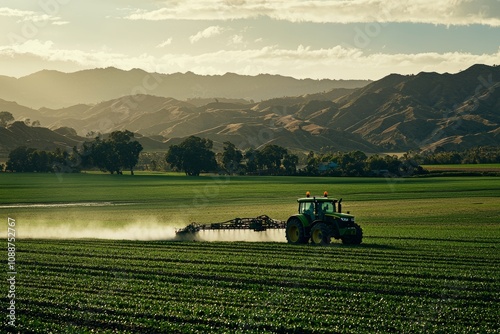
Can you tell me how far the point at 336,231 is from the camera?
3638cm

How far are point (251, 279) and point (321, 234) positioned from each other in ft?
35.2

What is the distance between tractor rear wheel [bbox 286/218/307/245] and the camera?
37.4 m

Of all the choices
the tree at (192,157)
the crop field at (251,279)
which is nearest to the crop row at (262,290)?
the crop field at (251,279)

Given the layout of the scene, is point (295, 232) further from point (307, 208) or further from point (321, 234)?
point (321, 234)

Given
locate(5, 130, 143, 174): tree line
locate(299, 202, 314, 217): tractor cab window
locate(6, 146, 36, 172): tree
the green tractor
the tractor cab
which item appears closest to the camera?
the green tractor

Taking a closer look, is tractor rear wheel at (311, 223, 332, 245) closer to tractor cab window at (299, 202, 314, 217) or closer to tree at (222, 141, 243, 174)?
tractor cab window at (299, 202, 314, 217)

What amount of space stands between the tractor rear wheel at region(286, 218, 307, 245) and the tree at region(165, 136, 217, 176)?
115 metres

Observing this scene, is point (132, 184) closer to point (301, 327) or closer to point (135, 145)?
point (135, 145)

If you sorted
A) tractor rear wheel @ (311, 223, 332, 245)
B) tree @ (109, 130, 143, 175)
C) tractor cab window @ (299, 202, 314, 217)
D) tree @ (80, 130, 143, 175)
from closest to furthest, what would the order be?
1. tractor rear wheel @ (311, 223, 332, 245)
2. tractor cab window @ (299, 202, 314, 217)
3. tree @ (80, 130, 143, 175)
4. tree @ (109, 130, 143, 175)

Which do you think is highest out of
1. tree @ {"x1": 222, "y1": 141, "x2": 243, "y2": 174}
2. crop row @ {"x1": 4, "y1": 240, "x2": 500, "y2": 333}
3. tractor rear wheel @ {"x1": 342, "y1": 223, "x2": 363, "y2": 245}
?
tree @ {"x1": 222, "y1": 141, "x2": 243, "y2": 174}

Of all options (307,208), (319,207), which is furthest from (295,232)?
(319,207)

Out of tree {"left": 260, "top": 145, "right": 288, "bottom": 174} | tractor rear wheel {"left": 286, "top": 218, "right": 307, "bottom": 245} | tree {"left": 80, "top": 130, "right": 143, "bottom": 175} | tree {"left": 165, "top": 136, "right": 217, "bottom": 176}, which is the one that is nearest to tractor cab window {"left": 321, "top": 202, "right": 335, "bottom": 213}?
tractor rear wheel {"left": 286, "top": 218, "right": 307, "bottom": 245}

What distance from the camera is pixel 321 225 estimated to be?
3616 cm

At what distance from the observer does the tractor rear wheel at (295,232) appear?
3741cm
